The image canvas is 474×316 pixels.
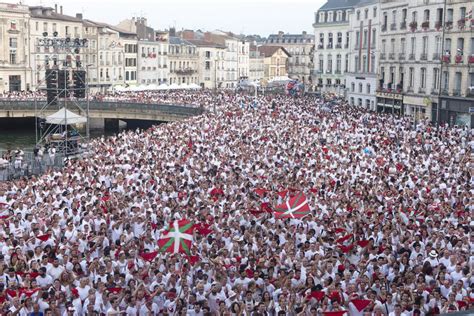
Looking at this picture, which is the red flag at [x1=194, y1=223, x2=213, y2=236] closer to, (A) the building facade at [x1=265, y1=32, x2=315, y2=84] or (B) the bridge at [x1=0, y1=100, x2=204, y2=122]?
(B) the bridge at [x1=0, y1=100, x2=204, y2=122]

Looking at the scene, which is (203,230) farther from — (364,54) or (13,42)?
(13,42)

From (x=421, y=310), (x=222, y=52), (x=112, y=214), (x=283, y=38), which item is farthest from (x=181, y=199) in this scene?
(x=283, y=38)

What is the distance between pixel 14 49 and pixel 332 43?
3672 cm

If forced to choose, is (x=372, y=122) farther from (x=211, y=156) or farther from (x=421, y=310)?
(x=421, y=310)

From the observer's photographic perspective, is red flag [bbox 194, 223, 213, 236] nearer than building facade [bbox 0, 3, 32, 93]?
Yes

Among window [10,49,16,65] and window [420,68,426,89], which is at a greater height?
window [10,49,16,65]

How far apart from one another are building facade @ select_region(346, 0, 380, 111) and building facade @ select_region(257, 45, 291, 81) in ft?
229

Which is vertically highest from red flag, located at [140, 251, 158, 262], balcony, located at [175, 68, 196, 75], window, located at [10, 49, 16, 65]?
window, located at [10, 49, 16, 65]

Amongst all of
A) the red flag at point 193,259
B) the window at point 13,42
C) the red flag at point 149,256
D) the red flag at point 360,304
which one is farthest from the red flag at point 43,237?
the window at point 13,42

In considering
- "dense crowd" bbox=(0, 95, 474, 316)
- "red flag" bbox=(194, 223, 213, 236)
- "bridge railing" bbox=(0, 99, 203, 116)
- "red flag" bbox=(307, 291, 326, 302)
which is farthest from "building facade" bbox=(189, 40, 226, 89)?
"red flag" bbox=(307, 291, 326, 302)

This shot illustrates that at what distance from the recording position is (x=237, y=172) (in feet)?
81.0

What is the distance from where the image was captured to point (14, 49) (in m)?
77.5

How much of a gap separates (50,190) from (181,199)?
4.17 metres

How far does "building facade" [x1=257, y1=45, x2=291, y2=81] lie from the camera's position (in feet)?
458
